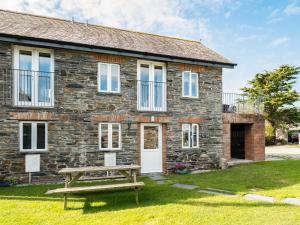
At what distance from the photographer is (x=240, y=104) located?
16859 millimetres

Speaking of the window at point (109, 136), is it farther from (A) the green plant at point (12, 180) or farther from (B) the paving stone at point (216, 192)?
(B) the paving stone at point (216, 192)

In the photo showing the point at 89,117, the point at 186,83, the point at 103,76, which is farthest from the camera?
the point at 186,83

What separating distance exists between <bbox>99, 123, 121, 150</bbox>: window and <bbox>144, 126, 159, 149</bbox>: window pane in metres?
1.34

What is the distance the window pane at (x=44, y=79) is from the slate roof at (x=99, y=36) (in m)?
0.94

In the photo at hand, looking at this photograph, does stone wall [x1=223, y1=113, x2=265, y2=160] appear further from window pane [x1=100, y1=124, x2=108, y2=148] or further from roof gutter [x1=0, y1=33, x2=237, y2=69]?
window pane [x1=100, y1=124, x2=108, y2=148]

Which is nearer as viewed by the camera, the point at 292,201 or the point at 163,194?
the point at 292,201

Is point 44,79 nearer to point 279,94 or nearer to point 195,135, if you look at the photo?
point 195,135

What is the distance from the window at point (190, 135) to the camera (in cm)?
1309

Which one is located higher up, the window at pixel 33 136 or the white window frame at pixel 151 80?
the white window frame at pixel 151 80

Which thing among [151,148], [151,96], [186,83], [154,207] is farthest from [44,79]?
[154,207]

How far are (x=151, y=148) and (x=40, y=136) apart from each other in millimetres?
4727

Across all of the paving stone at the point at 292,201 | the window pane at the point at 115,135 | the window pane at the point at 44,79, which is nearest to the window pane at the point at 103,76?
the window pane at the point at 115,135

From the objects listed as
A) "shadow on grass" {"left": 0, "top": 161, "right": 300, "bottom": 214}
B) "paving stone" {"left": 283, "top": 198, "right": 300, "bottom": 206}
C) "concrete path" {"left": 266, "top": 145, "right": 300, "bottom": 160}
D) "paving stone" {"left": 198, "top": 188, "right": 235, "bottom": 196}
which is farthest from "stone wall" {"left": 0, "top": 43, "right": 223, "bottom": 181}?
"concrete path" {"left": 266, "top": 145, "right": 300, "bottom": 160}

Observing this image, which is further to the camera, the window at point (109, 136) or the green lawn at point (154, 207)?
the window at point (109, 136)
